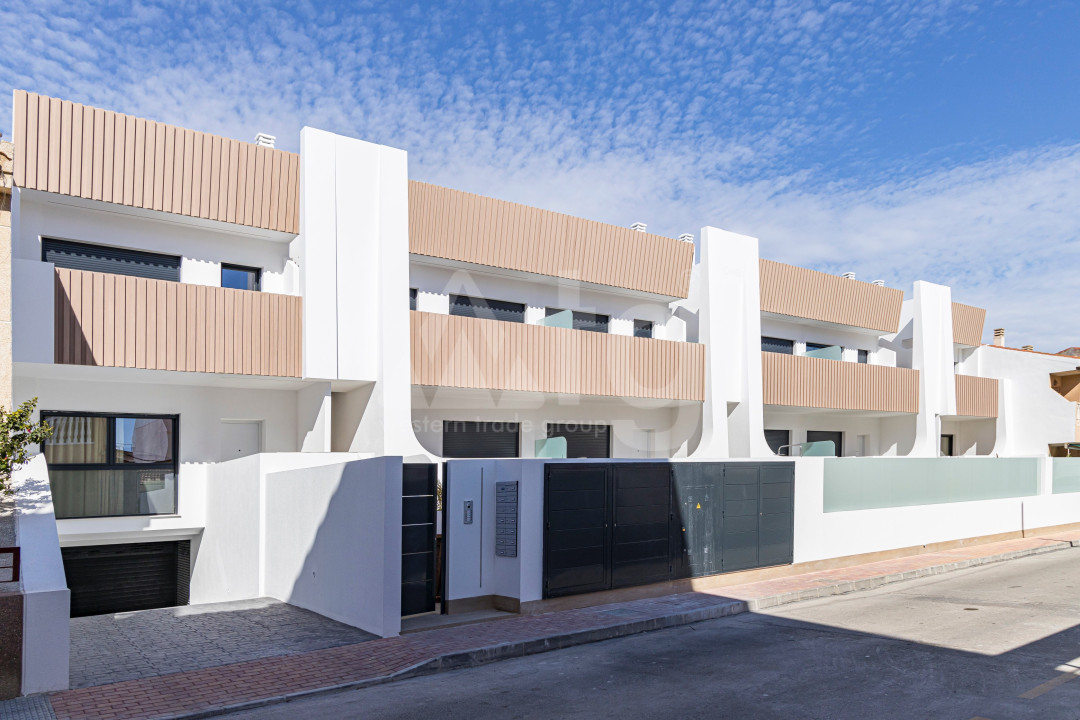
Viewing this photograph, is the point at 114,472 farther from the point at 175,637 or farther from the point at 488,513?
the point at 488,513

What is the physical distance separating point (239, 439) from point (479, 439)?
5646mm

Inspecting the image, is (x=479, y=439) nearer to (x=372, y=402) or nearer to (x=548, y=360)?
(x=548, y=360)

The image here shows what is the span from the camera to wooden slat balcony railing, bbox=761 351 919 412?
2256 centimetres

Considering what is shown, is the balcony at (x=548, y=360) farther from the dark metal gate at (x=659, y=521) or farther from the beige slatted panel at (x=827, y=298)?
the dark metal gate at (x=659, y=521)

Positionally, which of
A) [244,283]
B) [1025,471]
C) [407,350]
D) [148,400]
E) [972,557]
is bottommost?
[972,557]

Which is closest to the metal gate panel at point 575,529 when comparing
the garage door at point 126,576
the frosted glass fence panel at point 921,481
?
the frosted glass fence panel at point 921,481

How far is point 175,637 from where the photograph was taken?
997 cm

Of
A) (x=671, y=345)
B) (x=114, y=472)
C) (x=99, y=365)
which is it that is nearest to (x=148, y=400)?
(x=114, y=472)

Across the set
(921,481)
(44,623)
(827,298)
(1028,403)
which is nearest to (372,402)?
(44,623)

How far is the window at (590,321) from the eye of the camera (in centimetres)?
2042

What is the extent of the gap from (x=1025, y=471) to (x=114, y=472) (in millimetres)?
23440

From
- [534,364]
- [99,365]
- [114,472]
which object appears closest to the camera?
[99,365]

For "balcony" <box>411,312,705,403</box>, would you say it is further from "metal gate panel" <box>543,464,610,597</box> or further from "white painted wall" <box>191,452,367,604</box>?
"metal gate panel" <box>543,464,610,597</box>

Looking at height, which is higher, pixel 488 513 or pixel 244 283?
pixel 244 283
